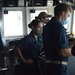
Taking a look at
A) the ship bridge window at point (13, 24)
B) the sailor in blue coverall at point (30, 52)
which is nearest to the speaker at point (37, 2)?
the ship bridge window at point (13, 24)

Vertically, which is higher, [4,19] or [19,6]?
[19,6]

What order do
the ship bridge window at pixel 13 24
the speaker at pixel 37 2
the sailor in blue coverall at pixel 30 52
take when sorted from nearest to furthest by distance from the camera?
the sailor in blue coverall at pixel 30 52 < the ship bridge window at pixel 13 24 < the speaker at pixel 37 2

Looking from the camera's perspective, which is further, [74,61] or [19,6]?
[19,6]

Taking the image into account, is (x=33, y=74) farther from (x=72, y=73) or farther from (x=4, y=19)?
(x=4, y=19)

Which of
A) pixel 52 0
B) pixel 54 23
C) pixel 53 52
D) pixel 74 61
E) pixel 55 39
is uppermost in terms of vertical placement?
pixel 52 0

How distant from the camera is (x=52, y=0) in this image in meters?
4.15

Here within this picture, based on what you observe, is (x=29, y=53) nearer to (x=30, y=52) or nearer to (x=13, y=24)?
(x=30, y=52)

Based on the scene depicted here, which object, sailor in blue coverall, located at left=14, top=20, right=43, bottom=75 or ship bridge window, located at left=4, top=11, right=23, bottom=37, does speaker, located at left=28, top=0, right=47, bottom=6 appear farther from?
sailor in blue coverall, located at left=14, top=20, right=43, bottom=75

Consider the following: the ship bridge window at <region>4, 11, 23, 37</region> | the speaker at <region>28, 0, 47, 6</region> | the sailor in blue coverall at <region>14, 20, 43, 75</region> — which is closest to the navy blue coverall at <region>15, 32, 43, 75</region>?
the sailor in blue coverall at <region>14, 20, 43, 75</region>

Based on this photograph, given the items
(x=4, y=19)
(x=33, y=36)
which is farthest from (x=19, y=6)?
(x=33, y=36)

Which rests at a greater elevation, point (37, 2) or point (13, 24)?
point (37, 2)

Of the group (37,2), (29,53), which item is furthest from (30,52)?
(37,2)

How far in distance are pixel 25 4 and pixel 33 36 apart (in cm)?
146

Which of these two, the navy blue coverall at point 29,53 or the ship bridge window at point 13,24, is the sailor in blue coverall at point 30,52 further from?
the ship bridge window at point 13,24
